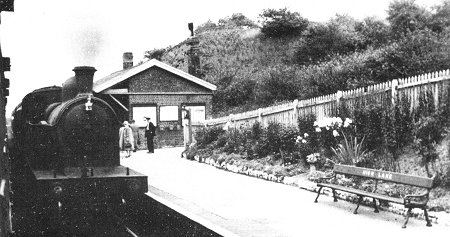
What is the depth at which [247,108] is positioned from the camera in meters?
31.2

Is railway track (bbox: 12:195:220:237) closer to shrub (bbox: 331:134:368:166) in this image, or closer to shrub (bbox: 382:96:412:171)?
shrub (bbox: 331:134:368:166)

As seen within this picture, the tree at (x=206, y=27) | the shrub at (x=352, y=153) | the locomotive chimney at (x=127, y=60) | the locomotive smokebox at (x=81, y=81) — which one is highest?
the tree at (x=206, y=27)

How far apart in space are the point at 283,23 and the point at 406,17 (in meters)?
17.0

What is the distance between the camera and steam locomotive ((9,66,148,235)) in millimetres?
8798

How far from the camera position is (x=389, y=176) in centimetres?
889

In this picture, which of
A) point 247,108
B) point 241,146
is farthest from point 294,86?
point 241,146

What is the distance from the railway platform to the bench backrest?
0.64 metres

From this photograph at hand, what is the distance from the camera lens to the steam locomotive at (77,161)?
8798mm

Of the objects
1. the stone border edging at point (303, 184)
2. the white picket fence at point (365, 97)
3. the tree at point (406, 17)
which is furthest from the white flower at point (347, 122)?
the tree at point (406, 17)

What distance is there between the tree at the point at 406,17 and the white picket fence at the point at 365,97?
17534mm

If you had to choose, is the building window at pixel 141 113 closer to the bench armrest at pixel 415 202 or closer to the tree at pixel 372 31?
the tree at pixel 372 31

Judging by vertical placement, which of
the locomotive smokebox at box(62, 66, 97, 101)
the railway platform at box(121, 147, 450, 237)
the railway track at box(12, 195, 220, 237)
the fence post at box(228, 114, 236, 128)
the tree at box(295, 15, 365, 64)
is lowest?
the railway track at box(12, 195, 220, 237)

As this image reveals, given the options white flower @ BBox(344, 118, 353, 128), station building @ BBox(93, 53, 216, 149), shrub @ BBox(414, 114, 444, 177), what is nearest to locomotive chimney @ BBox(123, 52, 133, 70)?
station building @ BBox(93, 53, 216, 149)

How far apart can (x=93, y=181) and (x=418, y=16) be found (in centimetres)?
2767
